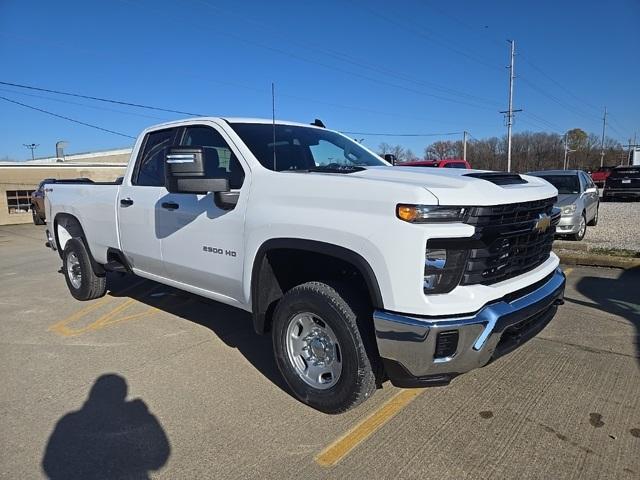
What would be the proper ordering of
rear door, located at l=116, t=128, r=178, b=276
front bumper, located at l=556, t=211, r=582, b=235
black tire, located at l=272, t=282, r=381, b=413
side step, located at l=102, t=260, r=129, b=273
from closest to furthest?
1. black tire, located at l=272, t=282, r=381, b=413
2. rear door, located at l=116, t=128, r=178, b=276
3. side step, located at l=102, t=260, r=129, b=273
4. front bumper, located at l=556, t=211, r=582, b=235

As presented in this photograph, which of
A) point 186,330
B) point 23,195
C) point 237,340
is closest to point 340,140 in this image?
point 237,340

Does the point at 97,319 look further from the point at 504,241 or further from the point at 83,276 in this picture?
the point at 504,241

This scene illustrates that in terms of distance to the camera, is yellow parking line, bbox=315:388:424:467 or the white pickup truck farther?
yellow parking line, bbox=315:388:424:467

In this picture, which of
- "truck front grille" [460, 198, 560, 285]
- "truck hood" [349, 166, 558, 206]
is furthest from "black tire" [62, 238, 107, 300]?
"truck front grille" [460, 198, 560, 285]

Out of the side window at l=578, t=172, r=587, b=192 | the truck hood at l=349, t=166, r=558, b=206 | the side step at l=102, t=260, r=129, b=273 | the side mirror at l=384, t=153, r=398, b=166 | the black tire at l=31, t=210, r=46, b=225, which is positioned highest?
the side mirror at l=384, t=153, r=398, b=166

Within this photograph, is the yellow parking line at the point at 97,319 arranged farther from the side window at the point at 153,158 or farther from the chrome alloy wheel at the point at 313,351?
the chrome alloy wheel at the point at 313,351

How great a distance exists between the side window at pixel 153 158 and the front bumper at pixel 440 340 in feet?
9.35

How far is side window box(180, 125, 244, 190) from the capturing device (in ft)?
12.2

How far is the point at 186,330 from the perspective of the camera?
5.05 meters

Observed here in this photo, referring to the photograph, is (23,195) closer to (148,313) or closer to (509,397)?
(148,313)

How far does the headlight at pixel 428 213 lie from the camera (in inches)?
102

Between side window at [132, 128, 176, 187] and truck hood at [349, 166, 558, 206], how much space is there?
2242 mm

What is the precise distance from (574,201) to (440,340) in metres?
8.44

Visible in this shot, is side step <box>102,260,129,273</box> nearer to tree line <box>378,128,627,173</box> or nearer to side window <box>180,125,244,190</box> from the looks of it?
side window <box>180,125,244,190</box>
